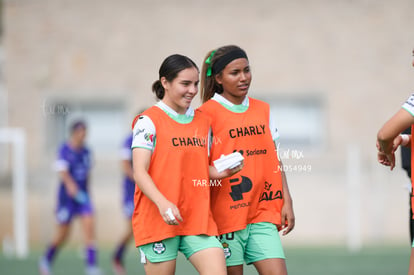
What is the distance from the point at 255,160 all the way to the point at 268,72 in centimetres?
1206

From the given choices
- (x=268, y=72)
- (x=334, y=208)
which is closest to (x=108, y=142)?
(x=268, y=72)

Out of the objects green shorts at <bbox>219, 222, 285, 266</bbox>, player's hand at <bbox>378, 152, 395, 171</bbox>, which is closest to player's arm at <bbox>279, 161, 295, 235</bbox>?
green shorts at <bbox>219, 222, 285, 266</bbox>

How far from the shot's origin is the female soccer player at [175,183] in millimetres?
4680

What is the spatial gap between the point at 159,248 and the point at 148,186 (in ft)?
1.37

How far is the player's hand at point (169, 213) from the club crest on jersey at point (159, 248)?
0.34m

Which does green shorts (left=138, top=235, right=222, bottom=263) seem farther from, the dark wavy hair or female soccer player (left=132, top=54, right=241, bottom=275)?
the dark wavy hair

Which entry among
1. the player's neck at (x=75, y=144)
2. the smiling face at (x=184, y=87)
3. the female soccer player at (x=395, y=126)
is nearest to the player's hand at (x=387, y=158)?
the female soccer player at (x=395, y=126)

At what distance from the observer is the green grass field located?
33.2 ft

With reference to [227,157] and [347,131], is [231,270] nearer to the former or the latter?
[227,157]

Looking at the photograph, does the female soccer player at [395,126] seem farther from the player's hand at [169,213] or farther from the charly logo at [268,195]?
the player's hand at [169,213]

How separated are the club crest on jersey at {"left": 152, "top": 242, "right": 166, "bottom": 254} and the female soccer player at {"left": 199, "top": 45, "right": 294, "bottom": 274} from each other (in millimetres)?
453

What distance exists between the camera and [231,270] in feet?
16.4

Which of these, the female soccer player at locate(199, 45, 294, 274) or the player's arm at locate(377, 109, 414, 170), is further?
the female soccer player at locate(199, 45, 294, 274)

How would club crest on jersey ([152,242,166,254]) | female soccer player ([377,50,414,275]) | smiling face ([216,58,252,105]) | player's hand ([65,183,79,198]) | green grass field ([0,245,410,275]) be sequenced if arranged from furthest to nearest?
green grass field ([0,245,410,275]) < player's hand ([65,183,79,198]) < smiling face ([216,58,252,105]) < club crest on jersey ([152,242,166,254]) < female soccer player ([377,50,414,275])
